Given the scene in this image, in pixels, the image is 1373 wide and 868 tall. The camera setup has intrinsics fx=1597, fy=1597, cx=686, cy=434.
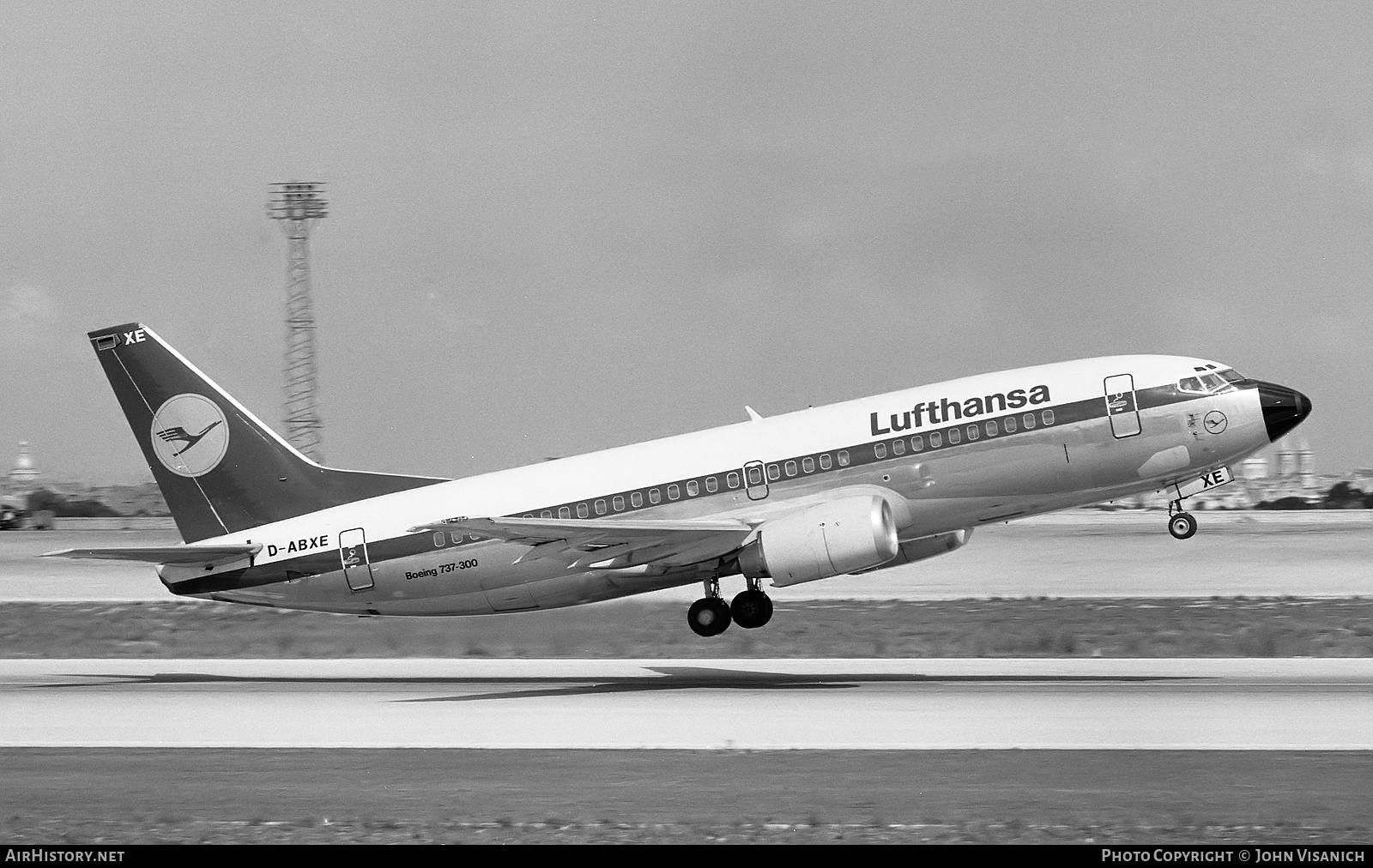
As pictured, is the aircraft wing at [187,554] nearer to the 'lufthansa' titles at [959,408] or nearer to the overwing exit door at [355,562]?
the overwing exit door at [355,562]

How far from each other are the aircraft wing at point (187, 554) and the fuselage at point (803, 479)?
344mm

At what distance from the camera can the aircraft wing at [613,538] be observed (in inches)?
1273

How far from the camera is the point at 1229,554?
7512 centimetres

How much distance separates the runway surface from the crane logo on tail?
487cm

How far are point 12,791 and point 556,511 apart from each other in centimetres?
1533

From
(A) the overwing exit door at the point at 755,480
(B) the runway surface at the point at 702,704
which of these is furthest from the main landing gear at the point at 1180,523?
(A) the overwing exit door at the point at 755,480

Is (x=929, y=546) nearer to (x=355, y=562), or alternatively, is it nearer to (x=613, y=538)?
(x=613, y=538)

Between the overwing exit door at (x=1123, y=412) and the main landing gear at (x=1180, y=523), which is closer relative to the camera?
the overwing exit door at (x=1123, y=412)

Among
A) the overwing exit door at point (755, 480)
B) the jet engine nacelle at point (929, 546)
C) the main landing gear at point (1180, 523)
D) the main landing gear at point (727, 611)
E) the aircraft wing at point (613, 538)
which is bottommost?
the main landing gear at point (727, 611)

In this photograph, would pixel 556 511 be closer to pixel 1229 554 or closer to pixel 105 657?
pixel 105 657

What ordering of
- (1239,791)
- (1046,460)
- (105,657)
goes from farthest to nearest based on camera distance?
1. (105,657)
2. (1046,460)
3. (1239,791)

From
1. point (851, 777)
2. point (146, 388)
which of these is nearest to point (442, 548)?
point (146, 388)

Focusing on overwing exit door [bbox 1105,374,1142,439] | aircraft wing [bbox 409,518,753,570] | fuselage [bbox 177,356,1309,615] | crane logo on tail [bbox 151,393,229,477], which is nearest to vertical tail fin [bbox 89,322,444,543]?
crane logo on tail [bbox 151,393,229,477]

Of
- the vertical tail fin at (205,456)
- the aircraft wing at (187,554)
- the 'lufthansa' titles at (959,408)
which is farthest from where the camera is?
the vertical tail fin at (205,456)
